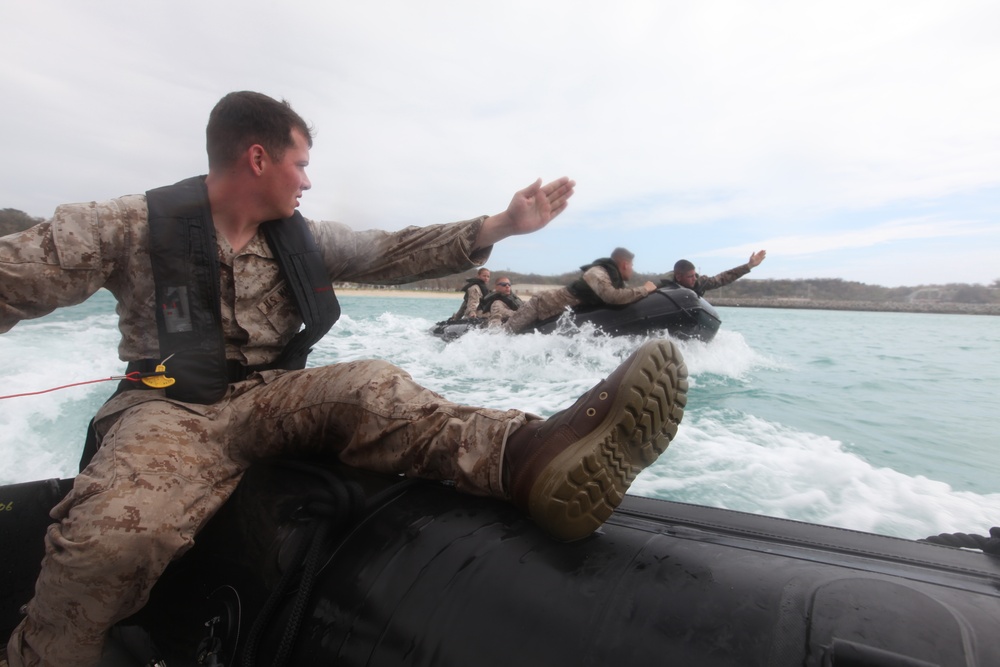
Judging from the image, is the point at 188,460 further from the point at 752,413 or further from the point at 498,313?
the point at 498,313

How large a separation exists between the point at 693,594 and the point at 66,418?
5140 mm

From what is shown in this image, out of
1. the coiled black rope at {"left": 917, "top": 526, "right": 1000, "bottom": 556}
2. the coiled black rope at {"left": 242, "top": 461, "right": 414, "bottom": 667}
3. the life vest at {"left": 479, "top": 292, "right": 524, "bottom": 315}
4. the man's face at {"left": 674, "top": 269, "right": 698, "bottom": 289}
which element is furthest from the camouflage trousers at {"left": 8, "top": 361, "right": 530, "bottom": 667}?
the life vest at {"left": 479, "top": 292, "right": 524, "bottom": 315}

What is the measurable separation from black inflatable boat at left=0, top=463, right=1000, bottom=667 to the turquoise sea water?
2186 mm

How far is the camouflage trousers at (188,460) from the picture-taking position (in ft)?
4.01

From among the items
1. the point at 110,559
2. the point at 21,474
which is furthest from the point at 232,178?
the point at 21,474

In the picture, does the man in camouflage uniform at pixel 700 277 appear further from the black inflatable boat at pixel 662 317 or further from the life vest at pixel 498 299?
the life vest at pixel 498 299

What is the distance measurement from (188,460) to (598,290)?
276 inches

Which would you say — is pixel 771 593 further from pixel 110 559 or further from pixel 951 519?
pixel 951 519

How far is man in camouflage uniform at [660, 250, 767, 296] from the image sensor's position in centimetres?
887

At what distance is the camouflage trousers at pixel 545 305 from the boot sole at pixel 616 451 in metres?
7.24

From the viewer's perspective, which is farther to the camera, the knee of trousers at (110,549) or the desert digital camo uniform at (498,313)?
the desert digital camo uniform at (498,313)

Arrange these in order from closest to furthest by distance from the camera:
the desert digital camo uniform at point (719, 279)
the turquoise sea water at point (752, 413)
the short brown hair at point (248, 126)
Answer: the short brown hair at point (248, 126) → the turquoise sea water at point (752, 413) → the desert digital camo uniform at point (719, 279)

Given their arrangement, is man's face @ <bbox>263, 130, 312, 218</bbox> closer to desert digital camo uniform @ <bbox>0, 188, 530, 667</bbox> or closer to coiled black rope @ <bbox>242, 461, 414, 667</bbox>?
desert digital camo uniform @ <bbox>0, 188, 530, 667</bbox>

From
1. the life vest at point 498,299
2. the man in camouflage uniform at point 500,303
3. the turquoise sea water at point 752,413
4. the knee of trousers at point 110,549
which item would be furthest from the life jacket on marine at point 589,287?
the knee of trousers at point 110,549
